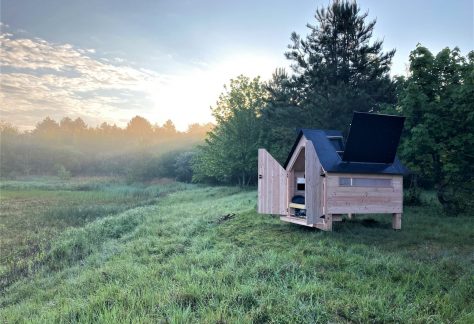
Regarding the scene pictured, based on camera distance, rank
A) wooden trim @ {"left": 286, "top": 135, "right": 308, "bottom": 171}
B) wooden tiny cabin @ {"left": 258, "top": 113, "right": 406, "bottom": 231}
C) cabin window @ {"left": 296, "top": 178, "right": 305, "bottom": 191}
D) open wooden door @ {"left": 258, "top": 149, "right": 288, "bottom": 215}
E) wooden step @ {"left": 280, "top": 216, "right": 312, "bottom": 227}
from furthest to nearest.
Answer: cabin window @ {"left": 296, "top": 178, "right": 305, "bottom": 191} → open wooden door @ {"left": 258, "top": 149, "right": 288, "bottom": 215} → wooden trim @ {"left": 286, "top": 135, "right": 308, "bottom": 171} → wooden step @ {"left": 280, "top": 216, "right": 312, "bottom": 227} → wooden tiny cabin @ {"left": 258, "top": 113, "right": 406, "bottom": 231}

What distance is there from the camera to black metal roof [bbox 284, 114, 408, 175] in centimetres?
990

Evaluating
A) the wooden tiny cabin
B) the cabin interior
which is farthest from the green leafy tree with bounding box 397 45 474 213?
the cabin interior

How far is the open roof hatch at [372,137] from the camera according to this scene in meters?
9.62

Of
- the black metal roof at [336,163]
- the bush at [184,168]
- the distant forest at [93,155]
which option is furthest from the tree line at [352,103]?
the distant forest at [93,155]

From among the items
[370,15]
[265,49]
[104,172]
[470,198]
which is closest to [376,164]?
[470,198]

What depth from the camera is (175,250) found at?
9.78 m

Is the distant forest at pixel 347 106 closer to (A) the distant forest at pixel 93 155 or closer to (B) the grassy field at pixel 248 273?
(A) the distant forest at pixel 93 155

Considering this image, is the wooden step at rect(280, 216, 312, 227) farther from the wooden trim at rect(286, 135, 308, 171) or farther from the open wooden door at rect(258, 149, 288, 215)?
the wooden trim at rect(286, 135, 308, 171)

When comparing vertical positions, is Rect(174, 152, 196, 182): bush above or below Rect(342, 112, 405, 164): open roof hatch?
below

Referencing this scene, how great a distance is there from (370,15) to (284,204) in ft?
59.5

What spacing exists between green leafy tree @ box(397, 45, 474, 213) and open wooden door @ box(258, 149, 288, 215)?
6038 mm

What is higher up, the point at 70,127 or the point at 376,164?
the point at 70,127

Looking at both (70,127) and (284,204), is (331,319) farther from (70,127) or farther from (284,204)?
(70,127)

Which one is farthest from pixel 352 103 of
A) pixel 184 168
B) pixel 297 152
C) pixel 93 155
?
pixel 93 155
